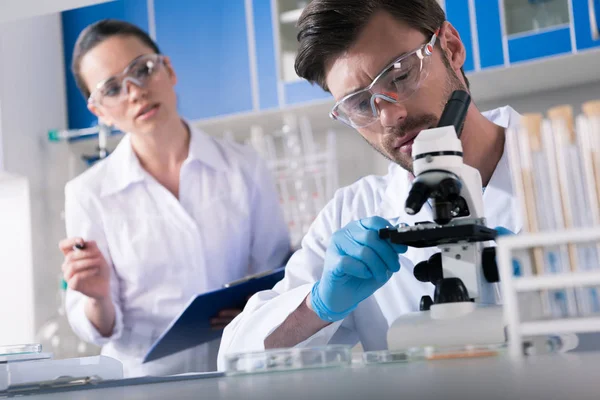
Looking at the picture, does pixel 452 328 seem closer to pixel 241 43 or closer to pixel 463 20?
pixel 463 20

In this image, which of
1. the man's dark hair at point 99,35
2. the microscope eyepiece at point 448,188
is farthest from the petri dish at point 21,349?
the man's dark hair at point 99,35

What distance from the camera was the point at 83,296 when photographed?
2.71 metres

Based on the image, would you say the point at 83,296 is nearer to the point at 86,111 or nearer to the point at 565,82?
the point at 86,111

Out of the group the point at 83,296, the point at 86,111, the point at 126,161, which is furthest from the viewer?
the point at 86,111

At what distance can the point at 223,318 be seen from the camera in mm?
2332

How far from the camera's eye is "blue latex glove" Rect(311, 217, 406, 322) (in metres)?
1.26

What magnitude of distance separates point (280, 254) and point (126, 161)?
74 cm

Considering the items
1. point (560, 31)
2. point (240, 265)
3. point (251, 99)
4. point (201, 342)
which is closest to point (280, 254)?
point (240, 265)

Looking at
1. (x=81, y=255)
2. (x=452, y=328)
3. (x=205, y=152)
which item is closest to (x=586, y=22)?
(x=205, y=152)

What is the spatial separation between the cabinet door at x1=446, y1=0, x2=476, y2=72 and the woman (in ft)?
4.42

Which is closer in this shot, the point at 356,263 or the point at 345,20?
the point at 356,263

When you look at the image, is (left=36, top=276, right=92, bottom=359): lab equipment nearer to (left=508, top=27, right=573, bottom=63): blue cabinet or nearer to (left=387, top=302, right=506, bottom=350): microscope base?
(left=508, top=27, right=573, bottom=63): blue cabinet

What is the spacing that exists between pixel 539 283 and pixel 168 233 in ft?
7.65

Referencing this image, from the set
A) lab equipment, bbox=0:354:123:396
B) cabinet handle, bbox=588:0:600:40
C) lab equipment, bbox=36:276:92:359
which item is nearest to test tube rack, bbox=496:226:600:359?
lab equipment, bbox=0:354:123:396
